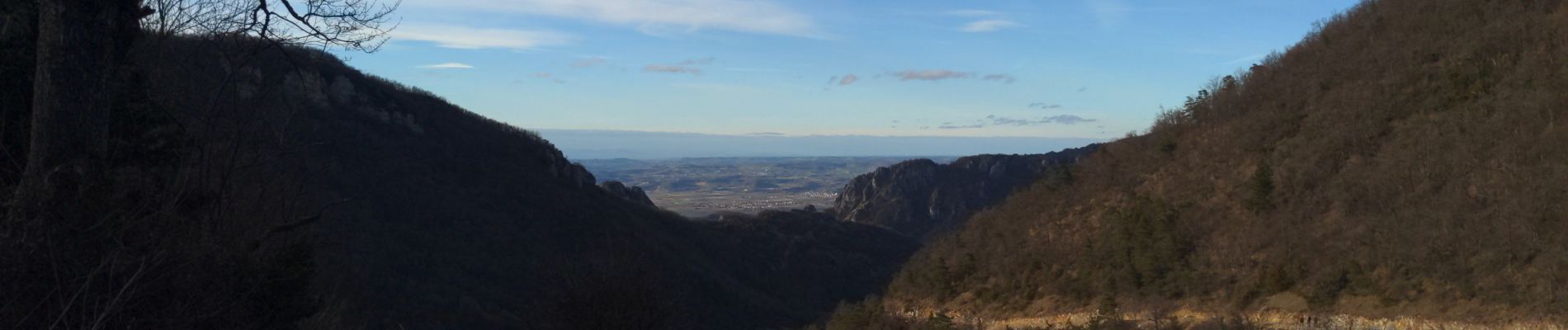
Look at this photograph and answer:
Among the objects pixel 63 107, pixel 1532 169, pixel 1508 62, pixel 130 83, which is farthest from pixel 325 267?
pixel 1508 62

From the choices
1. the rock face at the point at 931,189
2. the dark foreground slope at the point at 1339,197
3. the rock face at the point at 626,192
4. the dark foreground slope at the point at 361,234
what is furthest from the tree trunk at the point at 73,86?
the rock face at the point at 931,189

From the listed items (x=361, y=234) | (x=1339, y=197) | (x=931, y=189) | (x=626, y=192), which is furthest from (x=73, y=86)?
(x=931, y=189)

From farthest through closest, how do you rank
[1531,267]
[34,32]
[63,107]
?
1. [1531,267]
2. [34,32]
3. [63,107]

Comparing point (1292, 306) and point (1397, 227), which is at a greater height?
point (1397, 227)

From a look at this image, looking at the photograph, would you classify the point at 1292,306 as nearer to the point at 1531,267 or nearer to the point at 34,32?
the point at 1531,267

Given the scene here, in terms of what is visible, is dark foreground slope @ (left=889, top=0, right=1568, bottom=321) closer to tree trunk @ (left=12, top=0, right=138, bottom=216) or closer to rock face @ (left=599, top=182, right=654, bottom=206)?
tree trunk @ (left=12, top=0, right=138, bottom=216)

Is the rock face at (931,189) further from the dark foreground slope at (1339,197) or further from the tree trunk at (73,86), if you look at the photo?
the tree trunk at (73,86)

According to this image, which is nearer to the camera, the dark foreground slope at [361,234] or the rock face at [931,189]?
the dark foreground slope at [361,234]
